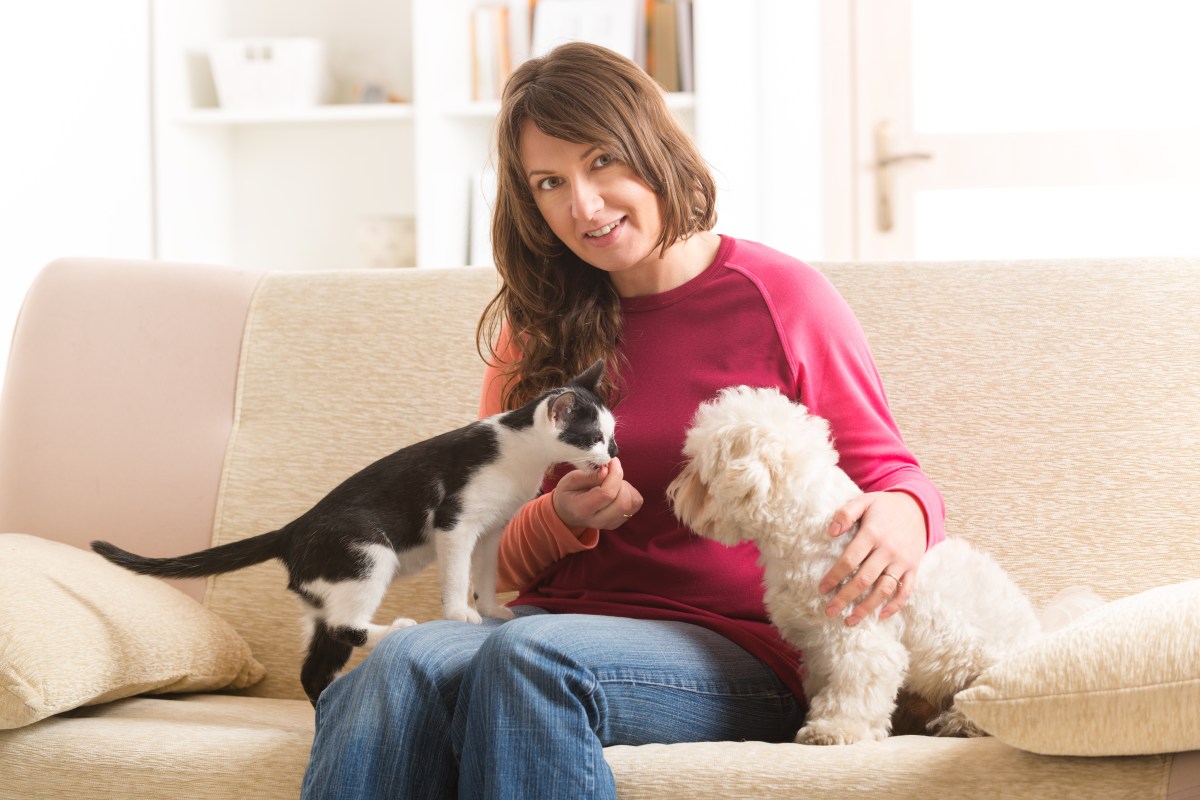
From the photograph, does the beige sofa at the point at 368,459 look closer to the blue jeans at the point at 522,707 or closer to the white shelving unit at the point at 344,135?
the blue jeans at the point at 522,707

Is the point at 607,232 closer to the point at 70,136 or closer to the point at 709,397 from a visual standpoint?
the point at 709,397

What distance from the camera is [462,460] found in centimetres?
157

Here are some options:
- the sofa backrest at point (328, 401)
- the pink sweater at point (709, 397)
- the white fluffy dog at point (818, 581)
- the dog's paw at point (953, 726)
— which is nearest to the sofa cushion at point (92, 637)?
the sofa backrest at point (328, 401)

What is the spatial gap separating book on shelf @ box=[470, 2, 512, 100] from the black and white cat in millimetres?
2106

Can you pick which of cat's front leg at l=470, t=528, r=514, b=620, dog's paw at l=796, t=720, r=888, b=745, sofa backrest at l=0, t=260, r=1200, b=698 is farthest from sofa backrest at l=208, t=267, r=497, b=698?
dog's paw at l=796, t=720, r=888, b=745

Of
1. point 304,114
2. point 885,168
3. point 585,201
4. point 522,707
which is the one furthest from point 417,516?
point 885,168

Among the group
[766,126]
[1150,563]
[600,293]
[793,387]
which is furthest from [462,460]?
[766,126]

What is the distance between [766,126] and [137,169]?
194 cm

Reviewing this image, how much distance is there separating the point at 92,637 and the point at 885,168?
8.97ft

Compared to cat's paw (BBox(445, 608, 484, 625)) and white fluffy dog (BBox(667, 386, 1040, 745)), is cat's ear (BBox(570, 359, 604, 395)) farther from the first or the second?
cat's paw (BBox(445, 608, 484, 625))

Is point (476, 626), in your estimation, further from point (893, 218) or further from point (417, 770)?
point (893, 218)

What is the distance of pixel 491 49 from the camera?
348 cm

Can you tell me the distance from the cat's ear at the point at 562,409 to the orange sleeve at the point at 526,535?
0.18m

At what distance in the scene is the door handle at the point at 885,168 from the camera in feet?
11.6
